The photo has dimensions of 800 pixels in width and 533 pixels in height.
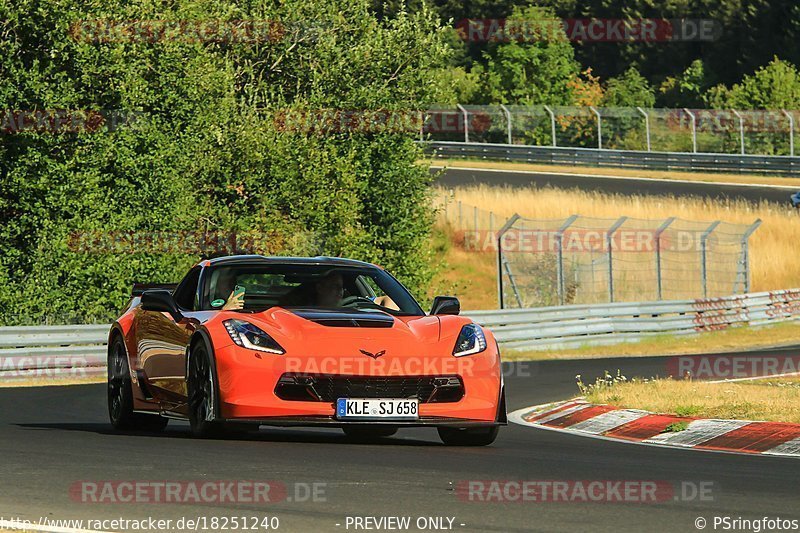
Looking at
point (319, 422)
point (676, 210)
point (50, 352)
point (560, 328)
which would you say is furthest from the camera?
point (676, 210)

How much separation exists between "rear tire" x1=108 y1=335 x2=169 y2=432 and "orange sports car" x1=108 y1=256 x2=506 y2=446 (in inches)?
12.7

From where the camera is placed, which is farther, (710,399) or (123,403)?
(710,399)

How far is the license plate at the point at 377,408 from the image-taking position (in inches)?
427

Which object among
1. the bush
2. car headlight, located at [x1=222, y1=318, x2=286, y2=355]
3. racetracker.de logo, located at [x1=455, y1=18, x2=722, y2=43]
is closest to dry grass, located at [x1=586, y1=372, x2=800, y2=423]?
car headlight, located at [x1=222, y1=318, x2=286, y2=355]

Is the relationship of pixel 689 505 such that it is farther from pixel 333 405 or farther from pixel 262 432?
pixel 262 432

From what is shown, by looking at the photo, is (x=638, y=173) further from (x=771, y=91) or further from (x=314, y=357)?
(x=314, y=357)

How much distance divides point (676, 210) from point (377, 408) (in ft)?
137

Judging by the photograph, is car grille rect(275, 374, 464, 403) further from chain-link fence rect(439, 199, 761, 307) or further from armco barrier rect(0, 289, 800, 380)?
chain-link fence rect(439, 199, 761, 307)

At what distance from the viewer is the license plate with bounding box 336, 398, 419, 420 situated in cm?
1084

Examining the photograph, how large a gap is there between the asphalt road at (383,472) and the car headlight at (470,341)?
73 centimetres

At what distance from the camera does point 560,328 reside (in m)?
30.0

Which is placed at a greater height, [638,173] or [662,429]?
[662,429]

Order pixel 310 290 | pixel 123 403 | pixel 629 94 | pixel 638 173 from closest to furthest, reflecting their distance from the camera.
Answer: pixel 310 290 < pixel 123 403 < pixel 638 173 < pixel 629 94

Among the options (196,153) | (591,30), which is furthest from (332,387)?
(591,30)
